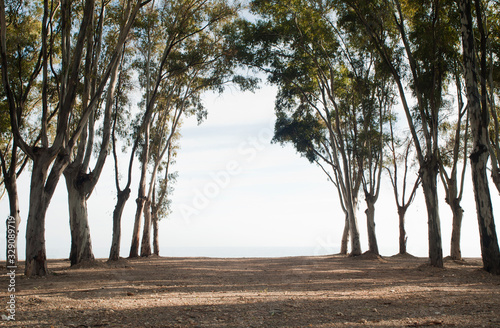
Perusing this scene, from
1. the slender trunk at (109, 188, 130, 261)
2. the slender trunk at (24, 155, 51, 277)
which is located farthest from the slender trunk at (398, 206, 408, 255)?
the slender trunk at (24, 155, 51, 277)

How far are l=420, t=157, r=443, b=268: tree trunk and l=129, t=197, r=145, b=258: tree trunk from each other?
37.6 feet

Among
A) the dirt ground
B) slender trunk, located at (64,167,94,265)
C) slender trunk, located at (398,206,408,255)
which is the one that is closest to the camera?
the dirt ground

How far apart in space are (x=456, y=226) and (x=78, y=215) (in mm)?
14811

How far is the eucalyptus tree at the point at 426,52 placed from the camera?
1197cm

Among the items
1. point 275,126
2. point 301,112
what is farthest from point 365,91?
point 275,126

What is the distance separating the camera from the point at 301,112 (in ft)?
72.8

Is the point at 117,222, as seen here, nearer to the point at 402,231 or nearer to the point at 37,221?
the point at 37,221

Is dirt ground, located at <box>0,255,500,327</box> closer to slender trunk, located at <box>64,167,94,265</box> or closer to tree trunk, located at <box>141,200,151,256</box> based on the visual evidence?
slender trunk, located at <box>64,167,94,265</box>

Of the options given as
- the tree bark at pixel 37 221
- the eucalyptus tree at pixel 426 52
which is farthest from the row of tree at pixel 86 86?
the eucalyptus tree at pixel 426 52

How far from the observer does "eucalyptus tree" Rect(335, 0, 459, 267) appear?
12.0 meters

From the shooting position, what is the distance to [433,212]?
11.9 metres

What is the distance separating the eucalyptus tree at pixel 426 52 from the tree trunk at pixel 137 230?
11378mm

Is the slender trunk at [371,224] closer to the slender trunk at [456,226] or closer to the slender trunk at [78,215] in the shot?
the slender trunk at [456,226]

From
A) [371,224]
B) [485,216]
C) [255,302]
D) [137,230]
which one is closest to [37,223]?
[255,302]
